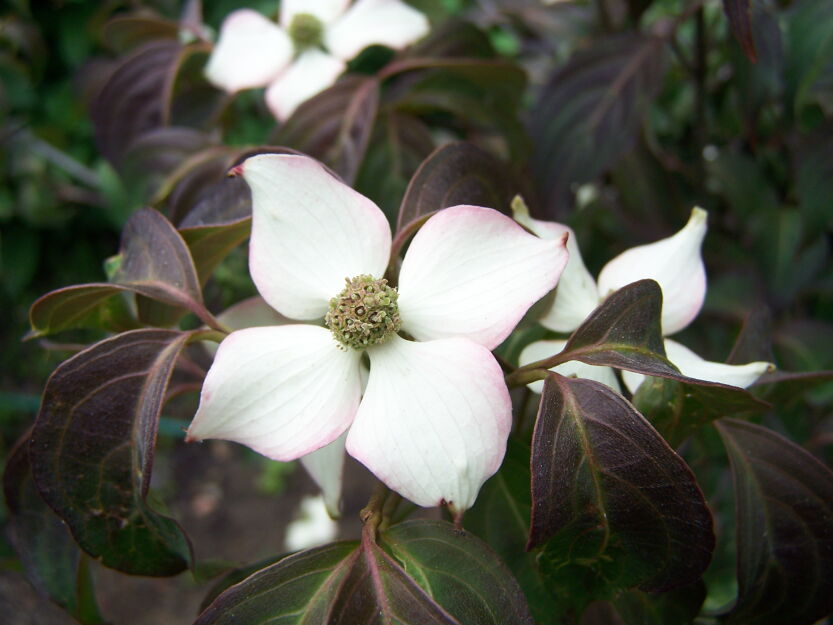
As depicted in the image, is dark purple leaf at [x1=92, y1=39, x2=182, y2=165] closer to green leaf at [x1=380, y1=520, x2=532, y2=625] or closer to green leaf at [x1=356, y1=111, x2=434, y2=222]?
green leaf at [x1=356, y1=111, x2=434, y2=222]

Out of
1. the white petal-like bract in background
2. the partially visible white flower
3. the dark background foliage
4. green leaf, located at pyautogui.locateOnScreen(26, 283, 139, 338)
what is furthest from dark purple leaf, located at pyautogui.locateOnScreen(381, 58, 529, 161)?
the partially visible white flower

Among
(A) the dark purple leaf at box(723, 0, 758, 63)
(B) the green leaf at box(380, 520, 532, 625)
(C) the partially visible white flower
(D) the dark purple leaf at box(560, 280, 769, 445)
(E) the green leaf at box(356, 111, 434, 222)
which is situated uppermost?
(A) the dark purple leaf at box(723, 0, 758, 63)

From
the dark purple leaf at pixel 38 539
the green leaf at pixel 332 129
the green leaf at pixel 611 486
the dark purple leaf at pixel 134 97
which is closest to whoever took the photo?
the green leaf at pixel 611 486

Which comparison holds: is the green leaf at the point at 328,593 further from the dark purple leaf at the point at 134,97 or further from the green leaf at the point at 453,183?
the dark purple leaf at the point at 134,97

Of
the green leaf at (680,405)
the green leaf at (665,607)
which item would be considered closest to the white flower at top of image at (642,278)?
the green leaf at (680,405)

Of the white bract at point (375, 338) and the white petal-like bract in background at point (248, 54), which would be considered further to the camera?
the white petal-like bract in background at point (248, 54)

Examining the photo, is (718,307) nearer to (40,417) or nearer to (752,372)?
(752,372)
